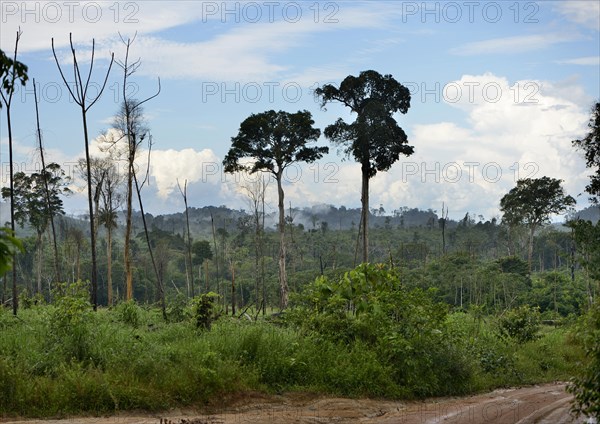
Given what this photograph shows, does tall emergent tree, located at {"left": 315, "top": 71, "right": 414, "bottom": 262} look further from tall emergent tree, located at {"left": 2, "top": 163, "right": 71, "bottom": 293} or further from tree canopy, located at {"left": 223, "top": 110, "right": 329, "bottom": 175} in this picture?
tall emergent tree, located at {"left": 2, "top": 163, "right": 71, "bottom": 293}

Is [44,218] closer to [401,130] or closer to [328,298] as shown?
[401,130]

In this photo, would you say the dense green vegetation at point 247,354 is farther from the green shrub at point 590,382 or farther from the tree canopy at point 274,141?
the tree canopy at point 274,141

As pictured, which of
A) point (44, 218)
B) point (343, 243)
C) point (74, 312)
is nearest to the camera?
point (74, 312)

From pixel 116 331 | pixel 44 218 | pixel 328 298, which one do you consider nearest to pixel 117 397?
pixel 116 331

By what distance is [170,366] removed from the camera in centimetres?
1087

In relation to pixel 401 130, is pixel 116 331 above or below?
below

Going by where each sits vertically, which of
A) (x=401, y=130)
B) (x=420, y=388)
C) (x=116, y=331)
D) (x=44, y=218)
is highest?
(x=401, y=130)

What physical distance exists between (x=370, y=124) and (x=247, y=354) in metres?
17.3

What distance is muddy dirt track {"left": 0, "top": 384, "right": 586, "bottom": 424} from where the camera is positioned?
31.5 ft

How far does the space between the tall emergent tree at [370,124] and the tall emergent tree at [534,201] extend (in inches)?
936

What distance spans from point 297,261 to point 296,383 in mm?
52117

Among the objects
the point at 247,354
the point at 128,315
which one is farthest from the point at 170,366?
the point at 128,315

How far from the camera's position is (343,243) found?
237 ft

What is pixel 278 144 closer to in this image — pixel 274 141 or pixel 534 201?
pixel 274 141
